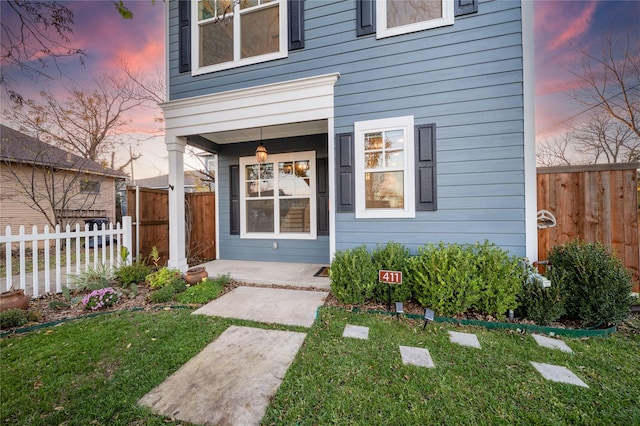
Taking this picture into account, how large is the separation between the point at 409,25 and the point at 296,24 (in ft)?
5.84

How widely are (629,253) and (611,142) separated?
16.2 feet

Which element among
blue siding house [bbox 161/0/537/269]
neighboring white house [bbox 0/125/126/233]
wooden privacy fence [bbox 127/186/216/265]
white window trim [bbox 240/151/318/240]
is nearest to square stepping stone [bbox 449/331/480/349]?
blue siding house [bbox 161/0/537/269]

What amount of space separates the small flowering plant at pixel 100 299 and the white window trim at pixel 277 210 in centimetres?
262

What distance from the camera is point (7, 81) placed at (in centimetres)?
253

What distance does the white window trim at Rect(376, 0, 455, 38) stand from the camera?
10.9 ft

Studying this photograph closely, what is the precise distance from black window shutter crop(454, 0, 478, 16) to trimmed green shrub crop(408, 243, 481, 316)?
3.21 m

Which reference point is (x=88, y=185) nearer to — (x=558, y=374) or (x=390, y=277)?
(x=390, y=277)

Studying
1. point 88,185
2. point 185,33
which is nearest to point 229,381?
point 185,33

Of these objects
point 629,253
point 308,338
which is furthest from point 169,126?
point 629,253

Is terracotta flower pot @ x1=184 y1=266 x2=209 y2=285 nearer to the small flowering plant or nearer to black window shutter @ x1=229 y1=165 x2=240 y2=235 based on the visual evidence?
the small flowering plant

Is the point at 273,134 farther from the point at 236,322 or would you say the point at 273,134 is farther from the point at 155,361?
the point at 155,361

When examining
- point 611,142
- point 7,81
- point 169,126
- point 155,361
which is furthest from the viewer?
point 611,142

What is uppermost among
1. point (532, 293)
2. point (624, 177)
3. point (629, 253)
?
point (624, 177)

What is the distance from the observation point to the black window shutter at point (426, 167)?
11.1 ft
